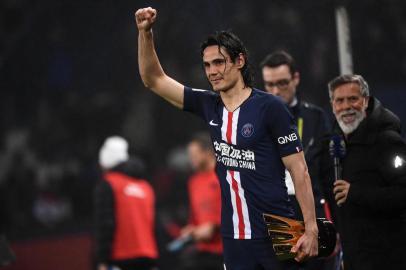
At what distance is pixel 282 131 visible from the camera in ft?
13.4

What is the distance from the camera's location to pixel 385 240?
14.9 feet

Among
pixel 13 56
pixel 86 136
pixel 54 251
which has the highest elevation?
pixel 13 56

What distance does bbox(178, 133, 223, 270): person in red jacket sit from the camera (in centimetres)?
706

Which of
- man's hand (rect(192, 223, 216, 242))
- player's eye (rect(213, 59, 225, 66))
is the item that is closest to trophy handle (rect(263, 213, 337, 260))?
player's eye (rect(213, 59, 225, 66))

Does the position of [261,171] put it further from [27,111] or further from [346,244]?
[27,111]

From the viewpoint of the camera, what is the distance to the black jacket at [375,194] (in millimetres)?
4445

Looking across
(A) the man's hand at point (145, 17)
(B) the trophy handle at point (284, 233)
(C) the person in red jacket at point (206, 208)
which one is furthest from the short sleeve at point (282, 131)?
(C) the person in red jacket at point (206, 208)

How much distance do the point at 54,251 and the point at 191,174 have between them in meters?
2.25

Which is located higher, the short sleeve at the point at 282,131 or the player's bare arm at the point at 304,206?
the short sleeve at the point at 282,131

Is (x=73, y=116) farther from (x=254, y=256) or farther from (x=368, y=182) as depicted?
(x=254, y=256)

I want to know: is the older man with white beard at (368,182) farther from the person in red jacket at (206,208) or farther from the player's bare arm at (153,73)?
the person in red jacket at (206,208)

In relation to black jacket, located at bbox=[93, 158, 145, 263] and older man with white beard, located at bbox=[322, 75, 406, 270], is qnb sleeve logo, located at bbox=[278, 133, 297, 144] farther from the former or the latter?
black jacket, located at bbox=[93, 158, 145, 263]

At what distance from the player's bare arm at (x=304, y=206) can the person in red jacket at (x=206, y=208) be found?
3.00 metres

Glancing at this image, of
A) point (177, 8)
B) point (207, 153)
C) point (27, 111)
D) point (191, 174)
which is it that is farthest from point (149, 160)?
point (177, 8)
